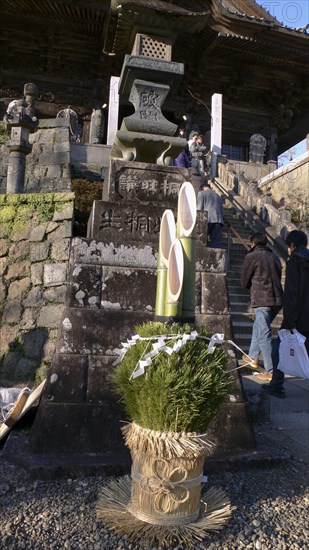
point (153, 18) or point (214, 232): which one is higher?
point (153, 18)

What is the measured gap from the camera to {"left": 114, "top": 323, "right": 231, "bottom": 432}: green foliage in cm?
184

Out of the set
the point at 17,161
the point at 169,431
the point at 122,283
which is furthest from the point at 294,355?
the point at 17,161

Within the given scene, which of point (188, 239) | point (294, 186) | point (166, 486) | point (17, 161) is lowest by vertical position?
point (166, 486)

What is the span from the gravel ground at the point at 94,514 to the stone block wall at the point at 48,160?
7.13 meters

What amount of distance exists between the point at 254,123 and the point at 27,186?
12111 millimetres

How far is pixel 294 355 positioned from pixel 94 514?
99.7 inches

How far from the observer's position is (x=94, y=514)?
202 centimetres

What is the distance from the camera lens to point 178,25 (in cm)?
404

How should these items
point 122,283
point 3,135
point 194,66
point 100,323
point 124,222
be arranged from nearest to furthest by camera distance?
point 100,323
point 122,283
point 124,222
point 3,135
point 194,66

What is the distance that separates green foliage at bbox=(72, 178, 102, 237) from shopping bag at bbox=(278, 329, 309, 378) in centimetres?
344

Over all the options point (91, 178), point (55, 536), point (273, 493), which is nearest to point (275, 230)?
point (91, 178)

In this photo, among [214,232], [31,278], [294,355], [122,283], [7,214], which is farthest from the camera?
[214,232]

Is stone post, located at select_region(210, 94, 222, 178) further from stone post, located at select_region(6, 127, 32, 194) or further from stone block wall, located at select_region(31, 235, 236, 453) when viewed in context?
stone block wall, located at select_region(31, 235, 236, 453)

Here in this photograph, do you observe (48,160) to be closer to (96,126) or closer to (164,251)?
(96,126)
